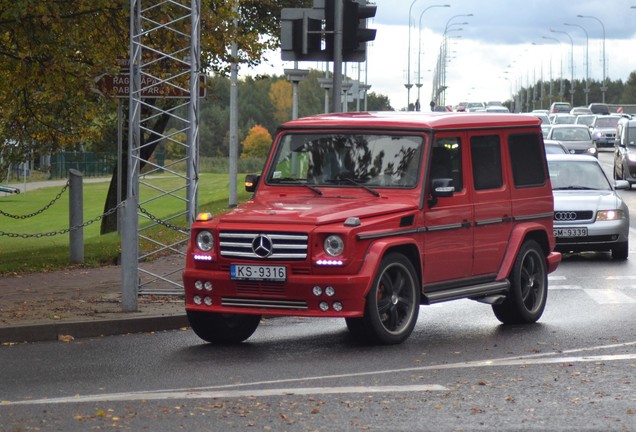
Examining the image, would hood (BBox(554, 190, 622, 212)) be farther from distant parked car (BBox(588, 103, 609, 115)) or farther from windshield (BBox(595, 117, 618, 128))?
distant parked car (BBox(588, 103, 609, 115))

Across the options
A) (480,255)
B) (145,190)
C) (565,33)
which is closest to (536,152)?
(480,255)

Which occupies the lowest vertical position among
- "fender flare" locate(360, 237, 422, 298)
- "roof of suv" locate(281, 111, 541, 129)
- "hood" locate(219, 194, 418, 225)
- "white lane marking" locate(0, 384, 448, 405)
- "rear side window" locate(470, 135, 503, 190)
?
"white lane marking" locate(0, 384, 448, 405)

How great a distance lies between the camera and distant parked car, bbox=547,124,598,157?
50.8m

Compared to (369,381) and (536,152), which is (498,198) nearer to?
(536,152)

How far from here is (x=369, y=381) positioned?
9773 millimetres

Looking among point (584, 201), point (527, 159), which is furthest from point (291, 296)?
point (584, 201)

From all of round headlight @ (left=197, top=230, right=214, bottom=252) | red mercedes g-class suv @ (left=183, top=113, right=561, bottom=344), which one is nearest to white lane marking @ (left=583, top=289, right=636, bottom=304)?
red mercedes g-class suv @ (left=183, top=113, right=561, bottom=344)

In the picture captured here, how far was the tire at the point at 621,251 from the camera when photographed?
21344mm

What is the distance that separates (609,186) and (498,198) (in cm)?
944

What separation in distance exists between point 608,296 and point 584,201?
5066 mm

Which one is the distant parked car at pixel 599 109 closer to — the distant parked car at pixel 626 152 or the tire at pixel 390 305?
the distant parked car at pixel 626 152

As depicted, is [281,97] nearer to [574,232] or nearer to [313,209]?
[574,232]

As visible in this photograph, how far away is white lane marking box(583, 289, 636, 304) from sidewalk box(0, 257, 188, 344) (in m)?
4.56

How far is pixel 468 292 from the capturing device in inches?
504
